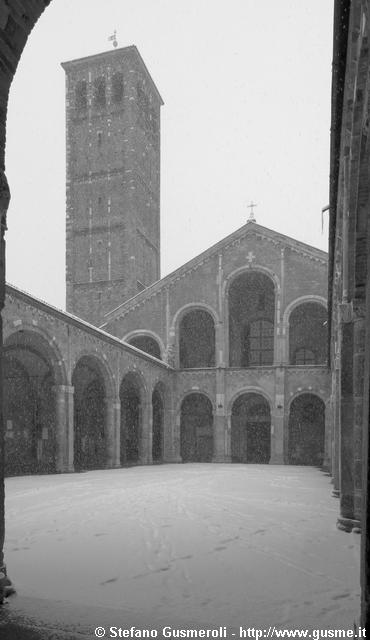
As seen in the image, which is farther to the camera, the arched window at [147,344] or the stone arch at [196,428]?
the arched window at [147,344]

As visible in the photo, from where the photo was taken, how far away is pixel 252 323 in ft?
95.2

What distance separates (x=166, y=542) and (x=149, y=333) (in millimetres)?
20994

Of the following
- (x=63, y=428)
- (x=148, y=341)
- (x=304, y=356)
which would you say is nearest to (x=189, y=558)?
(x=63, y=428)

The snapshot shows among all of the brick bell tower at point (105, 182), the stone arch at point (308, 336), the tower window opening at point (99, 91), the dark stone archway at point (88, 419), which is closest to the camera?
the dark stone archway at point (88, 419)

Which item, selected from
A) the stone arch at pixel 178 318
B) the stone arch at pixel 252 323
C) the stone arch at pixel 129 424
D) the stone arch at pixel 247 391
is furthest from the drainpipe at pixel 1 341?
the stone arch at pixel 252 323

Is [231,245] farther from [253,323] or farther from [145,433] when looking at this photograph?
[145,433]

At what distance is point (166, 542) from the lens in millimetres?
6508

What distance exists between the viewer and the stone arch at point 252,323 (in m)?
28.3

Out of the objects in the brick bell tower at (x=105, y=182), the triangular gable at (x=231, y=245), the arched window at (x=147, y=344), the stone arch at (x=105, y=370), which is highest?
the brick bell tower at (x=105, y=182)

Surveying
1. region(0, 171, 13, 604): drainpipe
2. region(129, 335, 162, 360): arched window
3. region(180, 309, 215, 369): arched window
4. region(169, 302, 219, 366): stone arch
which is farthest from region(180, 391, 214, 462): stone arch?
region(0, 171, 13, 604): drainpipe

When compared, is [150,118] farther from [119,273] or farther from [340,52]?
[340,52]

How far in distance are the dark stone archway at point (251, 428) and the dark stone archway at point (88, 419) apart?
649 centimetres

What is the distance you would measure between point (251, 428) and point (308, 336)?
5340 millimetres

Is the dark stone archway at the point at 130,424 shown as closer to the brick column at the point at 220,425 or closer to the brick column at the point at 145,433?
the brick column at the point at 145,433
